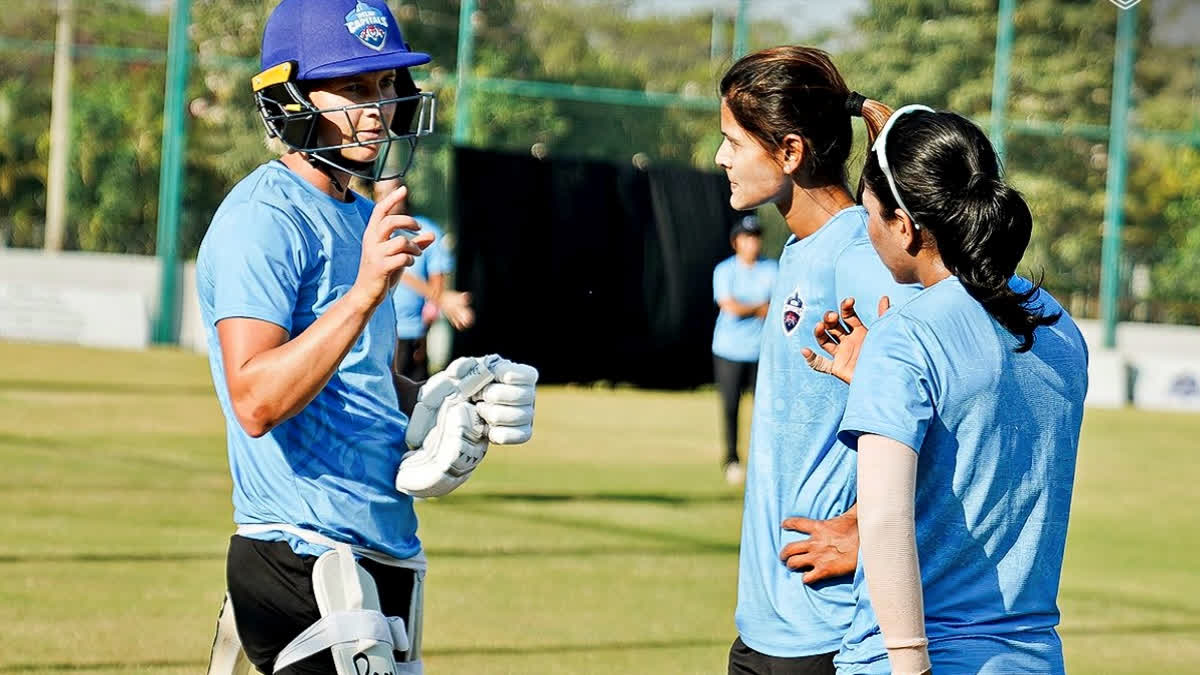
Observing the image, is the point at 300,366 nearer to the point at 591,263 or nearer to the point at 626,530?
the point at 626,530

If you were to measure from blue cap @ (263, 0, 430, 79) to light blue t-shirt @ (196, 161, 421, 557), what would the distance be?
244 mm

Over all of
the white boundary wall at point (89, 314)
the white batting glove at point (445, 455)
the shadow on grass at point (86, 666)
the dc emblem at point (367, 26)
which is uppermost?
the dc emblem at point (367, 26)

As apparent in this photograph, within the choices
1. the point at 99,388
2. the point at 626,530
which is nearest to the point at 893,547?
the point at 626,530

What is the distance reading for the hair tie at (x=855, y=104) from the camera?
3762 mm

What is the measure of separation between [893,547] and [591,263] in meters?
20.3

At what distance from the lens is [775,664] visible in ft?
11.8

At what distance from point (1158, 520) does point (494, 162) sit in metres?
11.5

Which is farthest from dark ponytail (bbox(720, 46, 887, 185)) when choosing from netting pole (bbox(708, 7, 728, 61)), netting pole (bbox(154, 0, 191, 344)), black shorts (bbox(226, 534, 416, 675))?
netting pole (bbox(708, 7, 728, 61))

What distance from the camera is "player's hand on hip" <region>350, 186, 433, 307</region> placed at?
320cm

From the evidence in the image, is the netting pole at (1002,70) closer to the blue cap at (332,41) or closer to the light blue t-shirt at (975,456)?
the blue cap at (332,41)

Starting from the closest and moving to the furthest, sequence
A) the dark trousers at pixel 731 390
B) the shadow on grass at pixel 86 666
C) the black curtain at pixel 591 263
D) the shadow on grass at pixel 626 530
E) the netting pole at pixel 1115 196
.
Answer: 1. the shadow on grass at pixel 86 666
2. the shadow on grass at pixel 626 530
3. the dark trousers at pixel 731 390
4. the black curtain at pixel 591 263
5. the netting pole at pixel 1115 196

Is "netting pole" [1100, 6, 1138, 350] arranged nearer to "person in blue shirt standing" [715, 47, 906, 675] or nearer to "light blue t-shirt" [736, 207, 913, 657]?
"person in blue shirt standing" [715, 47, 906, 675]

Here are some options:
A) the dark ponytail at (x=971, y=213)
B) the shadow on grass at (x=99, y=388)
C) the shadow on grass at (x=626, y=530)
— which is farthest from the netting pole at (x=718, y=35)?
the dark ponytail at (x=971, y=213)

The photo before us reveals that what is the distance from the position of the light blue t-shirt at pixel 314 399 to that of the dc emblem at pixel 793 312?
0.89 m
